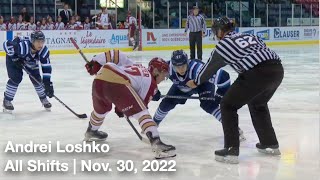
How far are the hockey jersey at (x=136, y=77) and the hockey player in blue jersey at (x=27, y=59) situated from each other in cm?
176

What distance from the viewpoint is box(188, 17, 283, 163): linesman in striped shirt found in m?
3.21

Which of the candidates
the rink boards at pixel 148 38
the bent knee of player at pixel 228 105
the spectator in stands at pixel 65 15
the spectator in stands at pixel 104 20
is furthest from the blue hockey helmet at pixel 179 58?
the spectator in stands at pixel 104 20

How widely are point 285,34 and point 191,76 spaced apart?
16189 millimetres

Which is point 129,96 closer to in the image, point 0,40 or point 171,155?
A: point 171,155

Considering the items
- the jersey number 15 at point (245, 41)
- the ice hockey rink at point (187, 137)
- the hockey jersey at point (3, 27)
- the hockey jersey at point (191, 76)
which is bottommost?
the ice hockey rink at point (187, 137)

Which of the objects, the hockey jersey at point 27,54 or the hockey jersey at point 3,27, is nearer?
the hockey jersey at point 27,54

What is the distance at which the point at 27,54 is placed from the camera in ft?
17.0

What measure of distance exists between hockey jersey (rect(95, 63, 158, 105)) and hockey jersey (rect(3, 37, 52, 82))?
184 centimetres

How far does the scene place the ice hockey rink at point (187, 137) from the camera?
10.1 feet

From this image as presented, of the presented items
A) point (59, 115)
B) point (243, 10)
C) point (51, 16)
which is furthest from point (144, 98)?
point (243, 10)

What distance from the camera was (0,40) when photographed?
1345 cm

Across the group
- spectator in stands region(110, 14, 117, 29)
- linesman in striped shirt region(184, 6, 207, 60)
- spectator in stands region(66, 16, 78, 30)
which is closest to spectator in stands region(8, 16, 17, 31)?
spectator in stands region(66, 16, 78, 30)

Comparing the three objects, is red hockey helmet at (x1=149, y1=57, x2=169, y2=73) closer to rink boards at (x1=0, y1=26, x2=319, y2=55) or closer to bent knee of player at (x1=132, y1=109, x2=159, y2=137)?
bent knee of player at (x1=132, y1=109, x2=159, y2=137)

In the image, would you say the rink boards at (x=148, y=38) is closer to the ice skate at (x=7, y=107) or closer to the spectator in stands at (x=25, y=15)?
the spectator in stands at (x=25, y=15)
